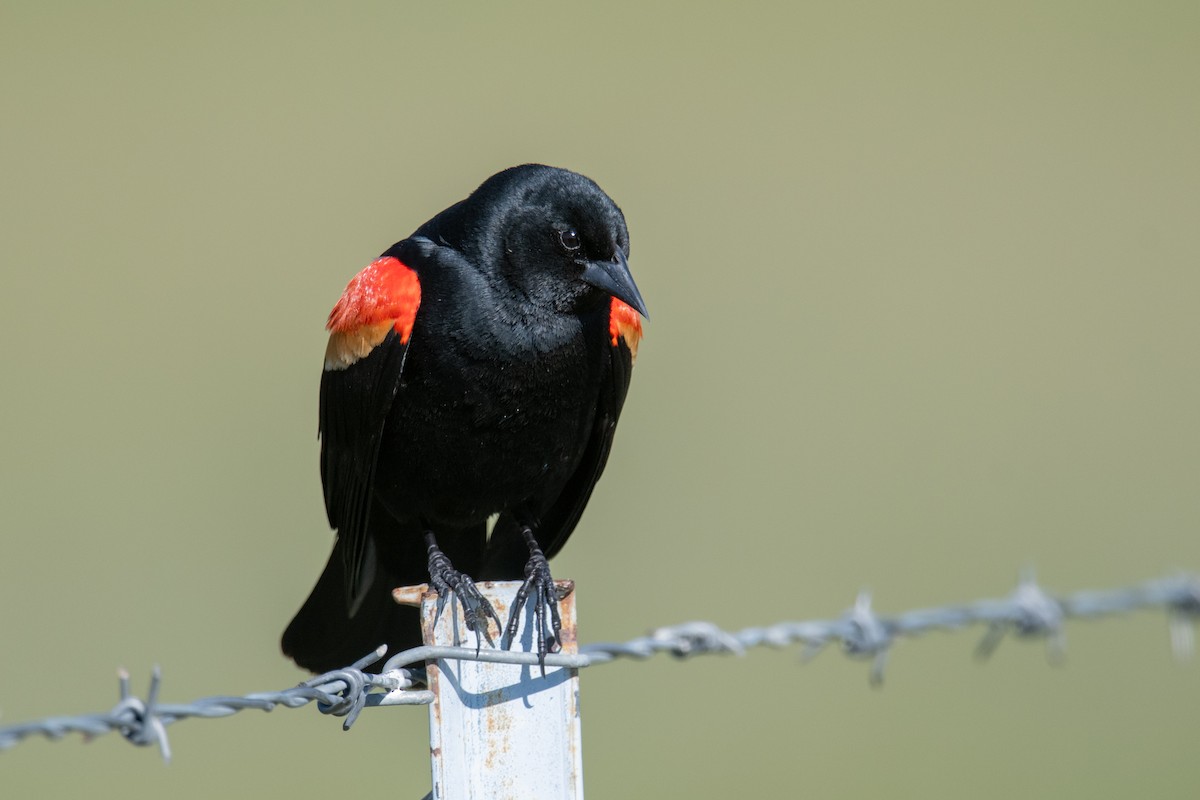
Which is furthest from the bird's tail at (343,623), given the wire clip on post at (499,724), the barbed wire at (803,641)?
the wire clip on post at (499,724)

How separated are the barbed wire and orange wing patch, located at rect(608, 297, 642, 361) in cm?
146

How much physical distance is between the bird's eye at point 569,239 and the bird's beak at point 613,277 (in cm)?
6

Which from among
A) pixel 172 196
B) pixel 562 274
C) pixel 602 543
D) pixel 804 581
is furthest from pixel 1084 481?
pixel 172 196

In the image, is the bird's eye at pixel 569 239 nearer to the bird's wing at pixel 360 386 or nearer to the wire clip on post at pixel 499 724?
the bird's wing at pixel 360 386

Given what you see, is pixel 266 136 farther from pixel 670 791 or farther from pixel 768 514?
pixel 670 791

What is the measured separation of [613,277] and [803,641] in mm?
1453

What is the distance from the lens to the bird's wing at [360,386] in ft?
11.9

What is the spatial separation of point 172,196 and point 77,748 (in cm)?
502

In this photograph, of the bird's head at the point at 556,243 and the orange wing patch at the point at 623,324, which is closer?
the bird's head at the point at 556,243

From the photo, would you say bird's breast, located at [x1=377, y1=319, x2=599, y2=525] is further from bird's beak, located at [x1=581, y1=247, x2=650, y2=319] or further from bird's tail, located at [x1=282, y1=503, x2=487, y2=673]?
bird's tail, located at [x1=282, y1=503, x2=487, y2=673]

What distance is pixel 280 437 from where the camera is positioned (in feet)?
26.5

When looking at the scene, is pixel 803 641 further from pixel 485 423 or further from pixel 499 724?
pixel 485 423

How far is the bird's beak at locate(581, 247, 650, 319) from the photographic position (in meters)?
3.65

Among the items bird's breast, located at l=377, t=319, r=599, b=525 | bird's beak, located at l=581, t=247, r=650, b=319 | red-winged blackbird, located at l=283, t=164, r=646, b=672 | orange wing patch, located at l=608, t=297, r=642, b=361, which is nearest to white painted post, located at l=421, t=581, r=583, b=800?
red-winged blackbird, located at l=283, t=164, r=646, b=672
